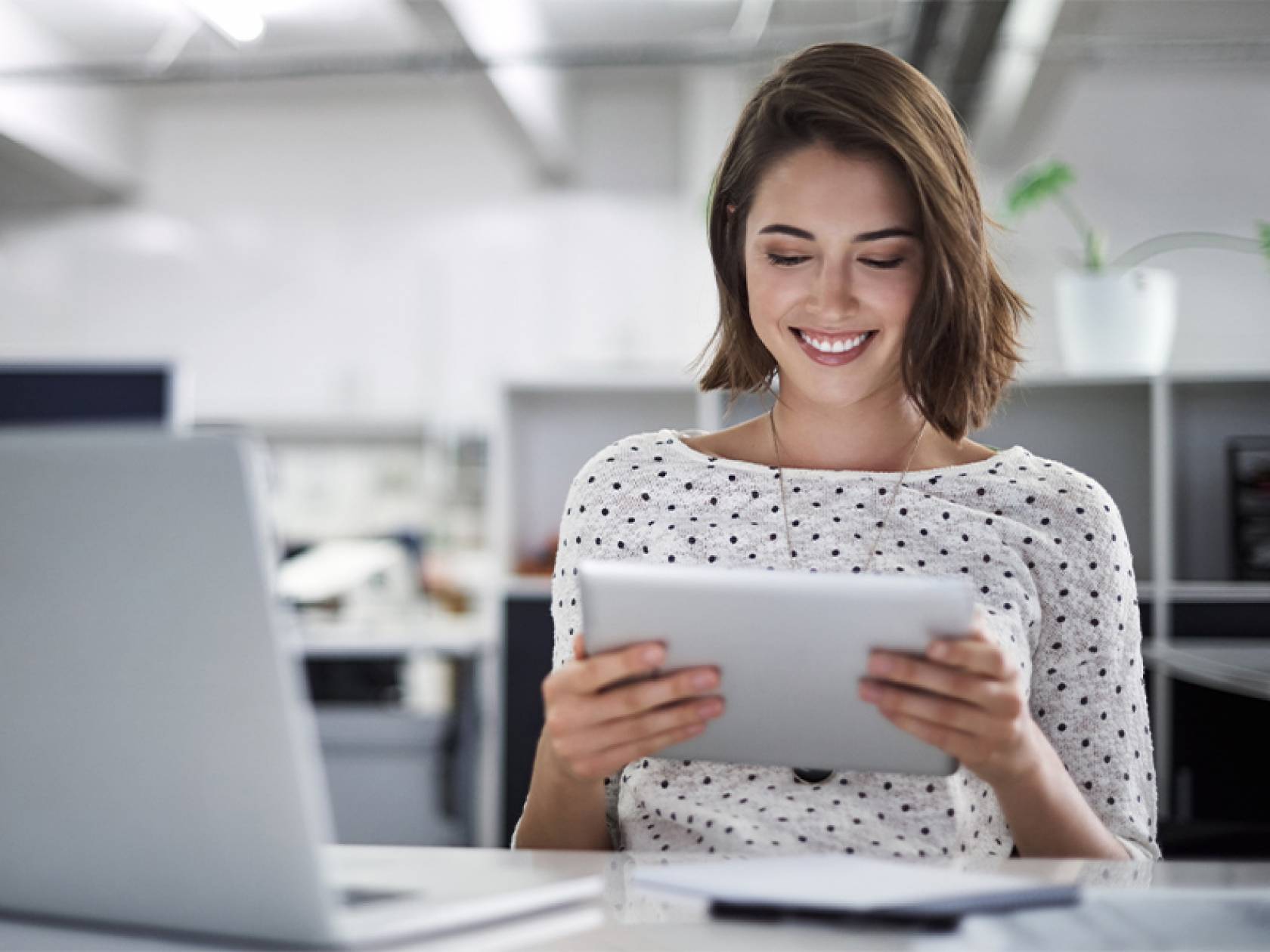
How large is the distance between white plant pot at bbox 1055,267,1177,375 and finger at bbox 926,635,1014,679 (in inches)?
113

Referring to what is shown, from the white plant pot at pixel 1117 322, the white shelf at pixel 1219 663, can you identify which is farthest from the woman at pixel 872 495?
the white plant pot at pixel 1117 322

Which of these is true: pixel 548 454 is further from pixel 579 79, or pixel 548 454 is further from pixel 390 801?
pixel 579 79

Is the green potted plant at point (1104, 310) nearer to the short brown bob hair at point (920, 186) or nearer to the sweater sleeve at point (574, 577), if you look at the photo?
the short brown bob hair at point (920, 186)

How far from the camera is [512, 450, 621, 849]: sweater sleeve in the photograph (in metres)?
1.28

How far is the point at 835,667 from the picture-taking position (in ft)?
2.92

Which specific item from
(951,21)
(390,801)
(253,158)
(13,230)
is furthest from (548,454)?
(13,230)

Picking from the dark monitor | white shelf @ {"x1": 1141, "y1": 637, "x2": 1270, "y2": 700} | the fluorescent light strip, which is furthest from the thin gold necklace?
the fluorescent light strip

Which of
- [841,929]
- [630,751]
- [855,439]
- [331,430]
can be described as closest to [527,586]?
[855,439]

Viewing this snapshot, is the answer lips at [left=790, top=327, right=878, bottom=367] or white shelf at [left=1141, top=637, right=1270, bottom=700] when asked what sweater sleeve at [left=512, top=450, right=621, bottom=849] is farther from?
white shelf at [left=1141, top=637, right=1270, bottom=700]

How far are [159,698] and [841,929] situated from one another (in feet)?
1.28

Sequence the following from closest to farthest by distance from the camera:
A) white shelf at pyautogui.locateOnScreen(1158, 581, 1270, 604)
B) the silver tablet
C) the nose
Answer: the silver tablet, the nose, white shelf at pyautogui.locateOnScreen(1158, 581, 1270, 604)

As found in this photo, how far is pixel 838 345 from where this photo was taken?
1306 mm

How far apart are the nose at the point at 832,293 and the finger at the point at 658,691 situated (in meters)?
0.50

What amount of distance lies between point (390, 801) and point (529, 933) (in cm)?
363
